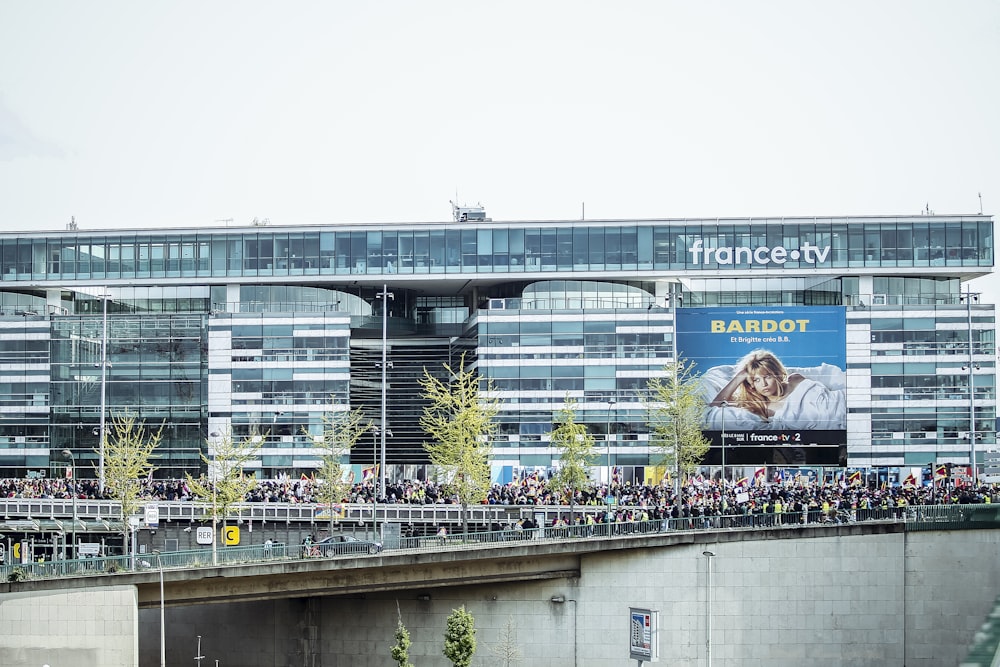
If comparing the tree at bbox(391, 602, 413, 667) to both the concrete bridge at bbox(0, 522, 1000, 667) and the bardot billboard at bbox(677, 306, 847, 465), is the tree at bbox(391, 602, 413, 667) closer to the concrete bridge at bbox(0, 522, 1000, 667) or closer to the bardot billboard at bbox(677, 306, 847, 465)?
the concrete bridge at bbox(0, 522, 1000, 667)

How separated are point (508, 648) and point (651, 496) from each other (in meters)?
19.9

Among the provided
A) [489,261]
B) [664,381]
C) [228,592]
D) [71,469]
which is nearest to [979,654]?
[228,592]

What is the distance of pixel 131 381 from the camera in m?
114

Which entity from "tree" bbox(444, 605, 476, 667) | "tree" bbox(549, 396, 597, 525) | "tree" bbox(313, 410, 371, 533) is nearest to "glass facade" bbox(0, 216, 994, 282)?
"tree" bbox(313, 410, 371, 533)

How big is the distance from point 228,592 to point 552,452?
4808 cm

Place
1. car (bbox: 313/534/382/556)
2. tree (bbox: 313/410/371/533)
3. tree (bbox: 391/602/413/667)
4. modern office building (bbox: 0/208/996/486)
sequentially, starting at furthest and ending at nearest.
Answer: modern office building (bbox: 0/208/996/486) < tree (bbox: 313/410/371/533) < car (bbox: 313/534/382/556) < tree (bbox: 391/602/413/667)

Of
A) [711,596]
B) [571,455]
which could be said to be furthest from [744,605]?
[571,455]

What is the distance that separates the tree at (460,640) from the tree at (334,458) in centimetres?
1652

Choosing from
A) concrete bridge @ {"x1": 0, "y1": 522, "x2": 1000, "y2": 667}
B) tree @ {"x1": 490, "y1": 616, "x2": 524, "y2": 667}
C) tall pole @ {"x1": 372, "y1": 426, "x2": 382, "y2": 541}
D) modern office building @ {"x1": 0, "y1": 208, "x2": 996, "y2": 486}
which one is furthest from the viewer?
modern office building @ {"x1": 0, "y1": 208, "x2": 996, "y2": 486}

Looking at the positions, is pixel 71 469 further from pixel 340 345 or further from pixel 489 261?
pixel 489 261

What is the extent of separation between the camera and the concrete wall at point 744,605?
2667 inches

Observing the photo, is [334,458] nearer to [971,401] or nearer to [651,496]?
[651,496]

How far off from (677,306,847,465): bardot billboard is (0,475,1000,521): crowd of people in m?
5.82

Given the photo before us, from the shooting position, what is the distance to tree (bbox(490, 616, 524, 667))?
67875 mm
